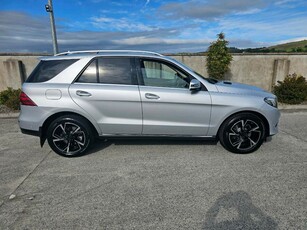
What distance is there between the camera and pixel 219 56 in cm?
845

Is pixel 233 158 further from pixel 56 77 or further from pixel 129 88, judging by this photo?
pixel 56 77

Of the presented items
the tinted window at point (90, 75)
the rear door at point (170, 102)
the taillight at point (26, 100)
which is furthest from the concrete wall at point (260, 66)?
the taillight at point (26, 100)

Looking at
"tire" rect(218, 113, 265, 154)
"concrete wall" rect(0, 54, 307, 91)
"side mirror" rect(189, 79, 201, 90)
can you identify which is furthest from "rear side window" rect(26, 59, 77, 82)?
"concrete wall" rect(0, 54, 307, 91)

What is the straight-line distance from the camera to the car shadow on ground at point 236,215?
7.10 ft

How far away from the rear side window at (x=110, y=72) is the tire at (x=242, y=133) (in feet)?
5.94

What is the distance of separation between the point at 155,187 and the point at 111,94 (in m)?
1.65

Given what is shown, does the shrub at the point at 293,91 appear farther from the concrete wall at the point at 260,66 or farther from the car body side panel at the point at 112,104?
the car body side panel at the point at 112,104

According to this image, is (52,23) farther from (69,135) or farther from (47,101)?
(69,135)

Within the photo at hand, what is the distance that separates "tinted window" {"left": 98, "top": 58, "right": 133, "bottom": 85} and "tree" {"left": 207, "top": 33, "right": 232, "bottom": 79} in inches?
226

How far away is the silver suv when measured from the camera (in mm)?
3568

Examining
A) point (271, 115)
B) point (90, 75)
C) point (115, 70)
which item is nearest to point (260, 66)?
point (271, 115)

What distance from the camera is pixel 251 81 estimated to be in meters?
9.38

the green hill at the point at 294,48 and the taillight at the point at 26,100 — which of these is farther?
the green hill at the point at 294,48

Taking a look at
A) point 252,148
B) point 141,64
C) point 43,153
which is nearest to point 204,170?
point 252,148
